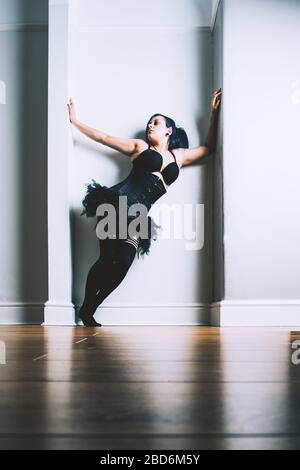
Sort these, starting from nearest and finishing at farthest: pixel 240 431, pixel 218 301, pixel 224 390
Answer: pixel 240 431 → pixel 224 390 → pixel 218 301

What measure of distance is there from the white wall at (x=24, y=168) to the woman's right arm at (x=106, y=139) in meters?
0.26

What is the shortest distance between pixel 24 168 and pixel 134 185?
0.72 metres

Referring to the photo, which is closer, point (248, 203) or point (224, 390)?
point (224, 390)

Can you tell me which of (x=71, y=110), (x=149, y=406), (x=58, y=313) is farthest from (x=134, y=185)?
(x=149, y=406)

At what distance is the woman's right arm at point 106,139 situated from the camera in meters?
3.29

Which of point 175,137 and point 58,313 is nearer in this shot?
point 58,313

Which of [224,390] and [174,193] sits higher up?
[174,193]

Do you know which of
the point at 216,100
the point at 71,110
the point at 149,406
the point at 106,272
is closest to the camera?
the point at 149,406

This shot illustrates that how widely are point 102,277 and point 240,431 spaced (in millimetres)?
2734

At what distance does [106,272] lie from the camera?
10.1 ft

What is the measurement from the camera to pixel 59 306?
3215mm

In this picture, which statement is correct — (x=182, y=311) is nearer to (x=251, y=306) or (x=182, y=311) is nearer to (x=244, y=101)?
(x=251, y=306)

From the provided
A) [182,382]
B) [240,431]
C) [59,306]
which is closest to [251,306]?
Answer: [59,306]

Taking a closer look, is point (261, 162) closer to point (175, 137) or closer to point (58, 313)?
point (175, 137)
